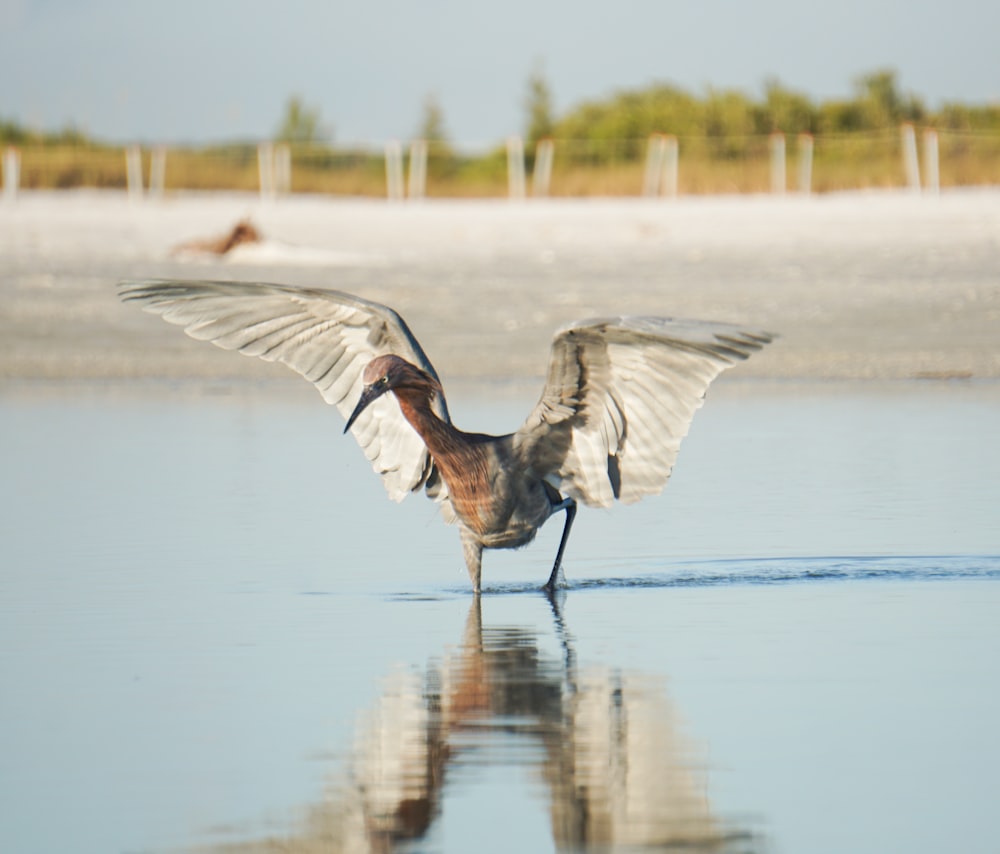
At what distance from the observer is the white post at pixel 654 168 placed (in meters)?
35.8

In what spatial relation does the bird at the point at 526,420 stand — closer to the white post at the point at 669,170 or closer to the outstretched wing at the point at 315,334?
the outstretched wing at the point at 315,334

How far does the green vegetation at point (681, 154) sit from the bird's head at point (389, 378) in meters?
25.2

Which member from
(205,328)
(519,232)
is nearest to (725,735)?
(205,328)

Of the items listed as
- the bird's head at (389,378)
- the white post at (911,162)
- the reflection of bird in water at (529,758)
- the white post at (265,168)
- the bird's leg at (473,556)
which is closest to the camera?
the reflection of bird in water at (529,758)

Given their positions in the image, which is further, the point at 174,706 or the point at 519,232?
the point at 519,232

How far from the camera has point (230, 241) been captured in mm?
23391

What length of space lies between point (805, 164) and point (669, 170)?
2508 mm

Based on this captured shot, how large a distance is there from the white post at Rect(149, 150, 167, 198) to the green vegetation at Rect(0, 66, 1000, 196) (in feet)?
1.04

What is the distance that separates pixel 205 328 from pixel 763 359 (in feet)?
27.5

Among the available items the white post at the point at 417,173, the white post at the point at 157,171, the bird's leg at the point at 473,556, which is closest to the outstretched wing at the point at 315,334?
the bird's leg at the point at 473,556

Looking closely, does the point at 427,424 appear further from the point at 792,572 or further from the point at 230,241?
the point at 230,241

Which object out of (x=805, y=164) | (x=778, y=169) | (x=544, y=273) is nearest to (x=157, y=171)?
(x=778, y=169)

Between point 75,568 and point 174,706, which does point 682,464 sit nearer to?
point 75,568

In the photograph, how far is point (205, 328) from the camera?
27.8 feet
